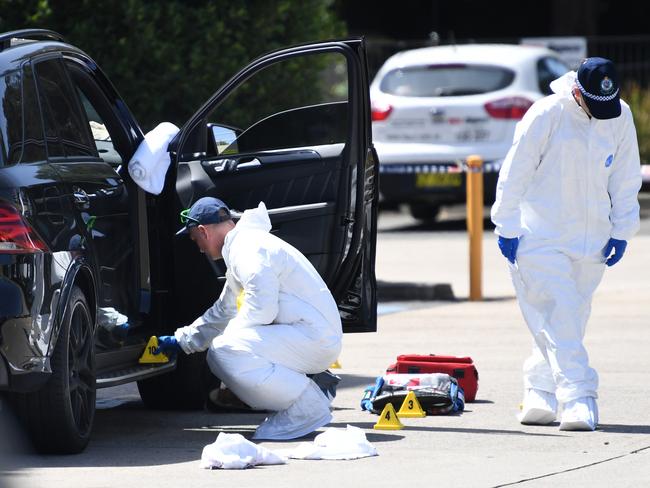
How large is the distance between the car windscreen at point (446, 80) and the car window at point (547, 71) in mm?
398

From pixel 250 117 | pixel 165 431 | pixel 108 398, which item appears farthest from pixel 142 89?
pixel 165 431

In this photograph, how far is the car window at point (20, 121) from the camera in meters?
6.54

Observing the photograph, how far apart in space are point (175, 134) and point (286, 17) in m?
5.81

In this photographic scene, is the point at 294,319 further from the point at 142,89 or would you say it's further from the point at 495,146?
the point at 495,146

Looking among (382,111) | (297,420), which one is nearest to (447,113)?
(382,111)

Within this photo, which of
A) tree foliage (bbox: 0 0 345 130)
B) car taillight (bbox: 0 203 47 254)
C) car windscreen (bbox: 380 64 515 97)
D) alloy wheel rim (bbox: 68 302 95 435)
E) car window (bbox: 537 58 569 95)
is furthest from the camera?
car window (bbox: 537 58 569 95)

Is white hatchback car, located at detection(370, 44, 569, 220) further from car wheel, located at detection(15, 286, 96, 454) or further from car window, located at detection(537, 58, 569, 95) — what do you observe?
car wheel, located at detection(15, 286, 96, 454)

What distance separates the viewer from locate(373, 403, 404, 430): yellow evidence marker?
7.55 metres

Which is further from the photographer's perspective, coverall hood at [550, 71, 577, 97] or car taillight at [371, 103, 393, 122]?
car taillight at [371, 103, 393, 122]

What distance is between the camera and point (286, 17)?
44.9 ft

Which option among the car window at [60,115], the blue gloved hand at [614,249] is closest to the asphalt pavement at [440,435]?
the blue gloved hand at [614,249]

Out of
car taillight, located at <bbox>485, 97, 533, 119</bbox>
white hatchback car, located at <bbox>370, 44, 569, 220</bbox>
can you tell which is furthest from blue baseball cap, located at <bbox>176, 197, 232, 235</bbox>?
car taillight, located at <bbox>485, 97, 533, 119</bbox>

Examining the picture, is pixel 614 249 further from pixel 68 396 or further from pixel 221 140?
pixel 68 396

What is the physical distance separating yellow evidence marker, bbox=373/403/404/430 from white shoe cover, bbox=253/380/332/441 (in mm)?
326
